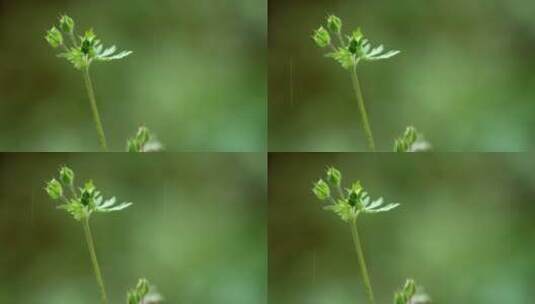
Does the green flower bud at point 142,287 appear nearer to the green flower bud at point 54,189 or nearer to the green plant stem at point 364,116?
the green flower bud at point 54,189

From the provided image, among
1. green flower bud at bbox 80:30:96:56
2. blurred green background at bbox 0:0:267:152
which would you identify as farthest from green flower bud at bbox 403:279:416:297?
green flower bud at bbox 80:30:96:56

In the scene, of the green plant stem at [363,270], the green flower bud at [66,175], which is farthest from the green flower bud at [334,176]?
the green flower bud at [66,175]

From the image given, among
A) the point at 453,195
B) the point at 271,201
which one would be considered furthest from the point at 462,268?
the point at 271,201

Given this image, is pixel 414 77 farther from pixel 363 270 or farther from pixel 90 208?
pixel 90 208

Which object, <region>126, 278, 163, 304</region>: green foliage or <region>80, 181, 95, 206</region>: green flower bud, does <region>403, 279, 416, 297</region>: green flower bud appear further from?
<region>80, 181, 95, 206</region>: green flower bud

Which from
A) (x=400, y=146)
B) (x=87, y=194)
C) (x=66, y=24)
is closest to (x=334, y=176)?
(x=400, y=146)

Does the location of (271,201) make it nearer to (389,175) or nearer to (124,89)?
(389,175)
